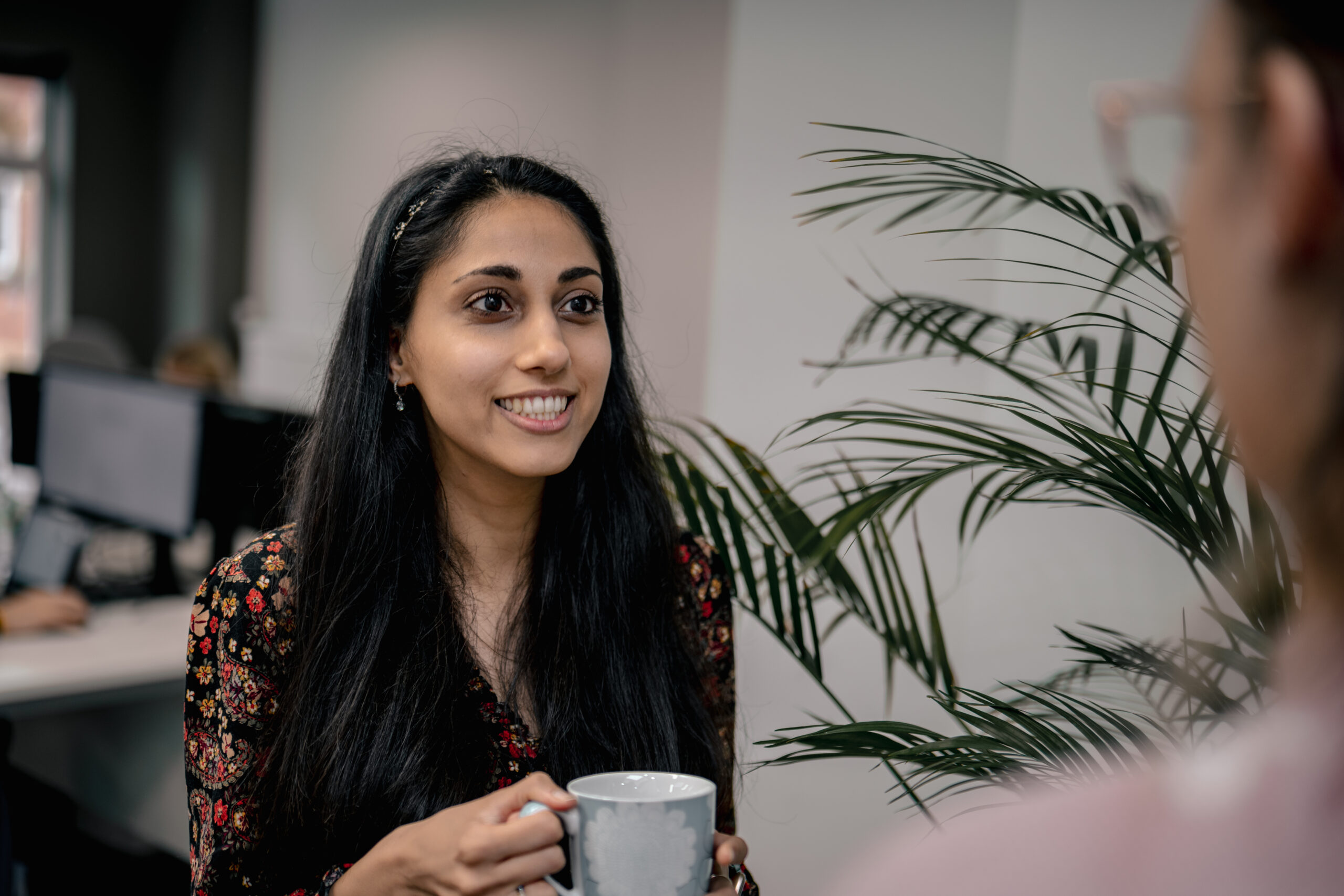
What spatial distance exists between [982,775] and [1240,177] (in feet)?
2.56

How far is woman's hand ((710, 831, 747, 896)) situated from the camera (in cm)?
77

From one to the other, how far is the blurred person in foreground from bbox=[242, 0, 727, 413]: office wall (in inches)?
91.1

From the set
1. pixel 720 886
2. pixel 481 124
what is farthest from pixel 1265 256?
pixel 481 124

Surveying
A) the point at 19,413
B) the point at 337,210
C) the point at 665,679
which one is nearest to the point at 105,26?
the point at 337,210

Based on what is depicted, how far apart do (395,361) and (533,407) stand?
21cm

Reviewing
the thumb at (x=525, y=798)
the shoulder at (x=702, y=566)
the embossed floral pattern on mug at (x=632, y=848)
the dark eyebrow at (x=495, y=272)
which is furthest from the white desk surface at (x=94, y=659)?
the embossed floral pattern on mug at (x=632, y=848)

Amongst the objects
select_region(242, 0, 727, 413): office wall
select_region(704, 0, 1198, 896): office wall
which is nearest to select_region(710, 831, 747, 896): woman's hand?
select_region(704, 0, 1198, 896): office wall

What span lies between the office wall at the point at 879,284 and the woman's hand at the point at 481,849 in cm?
87

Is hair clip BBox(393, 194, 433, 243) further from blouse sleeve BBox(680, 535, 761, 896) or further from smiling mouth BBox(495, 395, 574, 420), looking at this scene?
blouse sleeve BBox(680, 535, 761, 896)

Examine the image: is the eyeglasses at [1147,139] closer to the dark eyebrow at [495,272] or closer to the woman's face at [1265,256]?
the woman's face at [1265,256]

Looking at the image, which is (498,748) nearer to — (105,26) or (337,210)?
(337,210)

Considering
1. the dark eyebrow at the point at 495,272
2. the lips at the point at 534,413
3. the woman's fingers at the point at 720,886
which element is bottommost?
the woman's fingers at the point at 720,886

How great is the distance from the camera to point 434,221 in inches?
44.2

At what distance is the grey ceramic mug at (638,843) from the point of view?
2.29 feet
